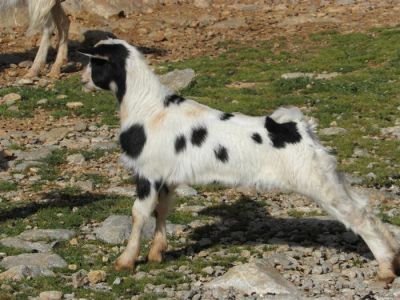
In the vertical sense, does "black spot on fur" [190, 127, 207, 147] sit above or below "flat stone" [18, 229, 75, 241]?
above

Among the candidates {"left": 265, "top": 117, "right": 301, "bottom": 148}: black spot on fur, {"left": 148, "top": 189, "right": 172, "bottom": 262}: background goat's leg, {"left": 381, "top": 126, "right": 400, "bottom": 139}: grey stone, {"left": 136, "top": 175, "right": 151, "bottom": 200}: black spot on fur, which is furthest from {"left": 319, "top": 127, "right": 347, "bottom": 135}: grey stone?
{"left": 136, "top": 175, "right": 151, "bottom": 200}: black spot on fur

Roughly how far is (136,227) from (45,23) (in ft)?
38.5

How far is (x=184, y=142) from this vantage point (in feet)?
30.3

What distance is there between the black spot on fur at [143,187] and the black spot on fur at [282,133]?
4.74 ft

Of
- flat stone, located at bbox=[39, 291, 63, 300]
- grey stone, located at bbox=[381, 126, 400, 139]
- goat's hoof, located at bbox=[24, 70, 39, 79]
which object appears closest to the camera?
flat stone, located at bbox=[39, 291, 63, 300]

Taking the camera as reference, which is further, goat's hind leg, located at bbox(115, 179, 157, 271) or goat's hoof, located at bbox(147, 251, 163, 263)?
goat's hoof, located at bbox(147, 251, 163, 263)

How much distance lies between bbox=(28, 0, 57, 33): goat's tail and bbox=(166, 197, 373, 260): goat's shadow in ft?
30.5

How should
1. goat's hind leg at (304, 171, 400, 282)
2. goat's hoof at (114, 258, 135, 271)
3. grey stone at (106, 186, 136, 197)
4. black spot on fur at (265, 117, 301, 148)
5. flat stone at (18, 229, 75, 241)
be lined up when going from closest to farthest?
goat's hind leg at (304, 171, 400, 282)
black spot on fur at (265, 117, 301, 148)
goat's hoof at (114, 258, 135, 271)
flat stone at (18, 229, 75, 241)
grey stone at (106, 186, 136, 197)

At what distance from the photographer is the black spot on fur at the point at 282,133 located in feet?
29.5

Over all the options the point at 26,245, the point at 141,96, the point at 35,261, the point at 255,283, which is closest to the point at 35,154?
the point at 26,245

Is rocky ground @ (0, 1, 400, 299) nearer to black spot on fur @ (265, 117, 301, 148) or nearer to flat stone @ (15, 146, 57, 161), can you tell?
flat stone @ (15, 146, 57, 161)

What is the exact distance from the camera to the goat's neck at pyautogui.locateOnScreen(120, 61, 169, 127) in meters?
9.45

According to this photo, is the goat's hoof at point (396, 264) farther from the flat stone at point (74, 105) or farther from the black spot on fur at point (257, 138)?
the flat stone at point (74, 105)

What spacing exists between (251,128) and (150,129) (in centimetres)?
112
